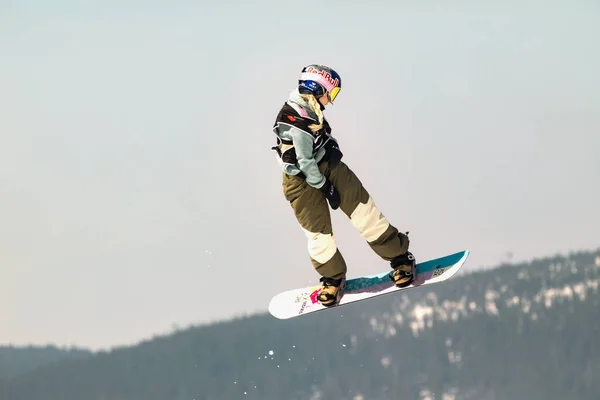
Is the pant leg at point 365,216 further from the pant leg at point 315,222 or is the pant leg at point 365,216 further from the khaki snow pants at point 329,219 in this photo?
the pant leg at point 315,222

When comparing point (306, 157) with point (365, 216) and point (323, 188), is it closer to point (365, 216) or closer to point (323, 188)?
point (323, 188)

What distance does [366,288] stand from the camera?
18.8 metres

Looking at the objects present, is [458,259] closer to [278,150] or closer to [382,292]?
[382,292]

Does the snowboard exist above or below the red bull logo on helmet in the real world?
below

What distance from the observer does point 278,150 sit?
17.0 metres

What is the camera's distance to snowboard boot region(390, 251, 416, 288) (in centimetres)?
1842

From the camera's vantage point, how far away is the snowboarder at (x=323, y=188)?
16.6 metres

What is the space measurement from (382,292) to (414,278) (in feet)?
2.11

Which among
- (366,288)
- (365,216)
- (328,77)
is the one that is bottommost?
(366,288)

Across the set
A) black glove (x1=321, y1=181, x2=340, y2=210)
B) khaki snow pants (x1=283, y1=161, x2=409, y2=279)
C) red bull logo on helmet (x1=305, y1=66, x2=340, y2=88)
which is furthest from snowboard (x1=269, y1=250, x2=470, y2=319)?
red bull logo on helmet (x1=305, y1=66, x2=340, y2=88)

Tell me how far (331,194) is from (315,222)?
1.89 feet

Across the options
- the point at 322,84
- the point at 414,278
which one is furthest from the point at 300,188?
the point at 414,278

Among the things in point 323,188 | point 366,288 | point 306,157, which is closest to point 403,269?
point 366,288

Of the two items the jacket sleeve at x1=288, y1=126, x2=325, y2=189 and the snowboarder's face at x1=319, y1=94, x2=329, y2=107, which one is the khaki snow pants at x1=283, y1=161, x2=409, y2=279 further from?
the snowboarder's face at x1=319, y1=94, x2=329, y2=107
